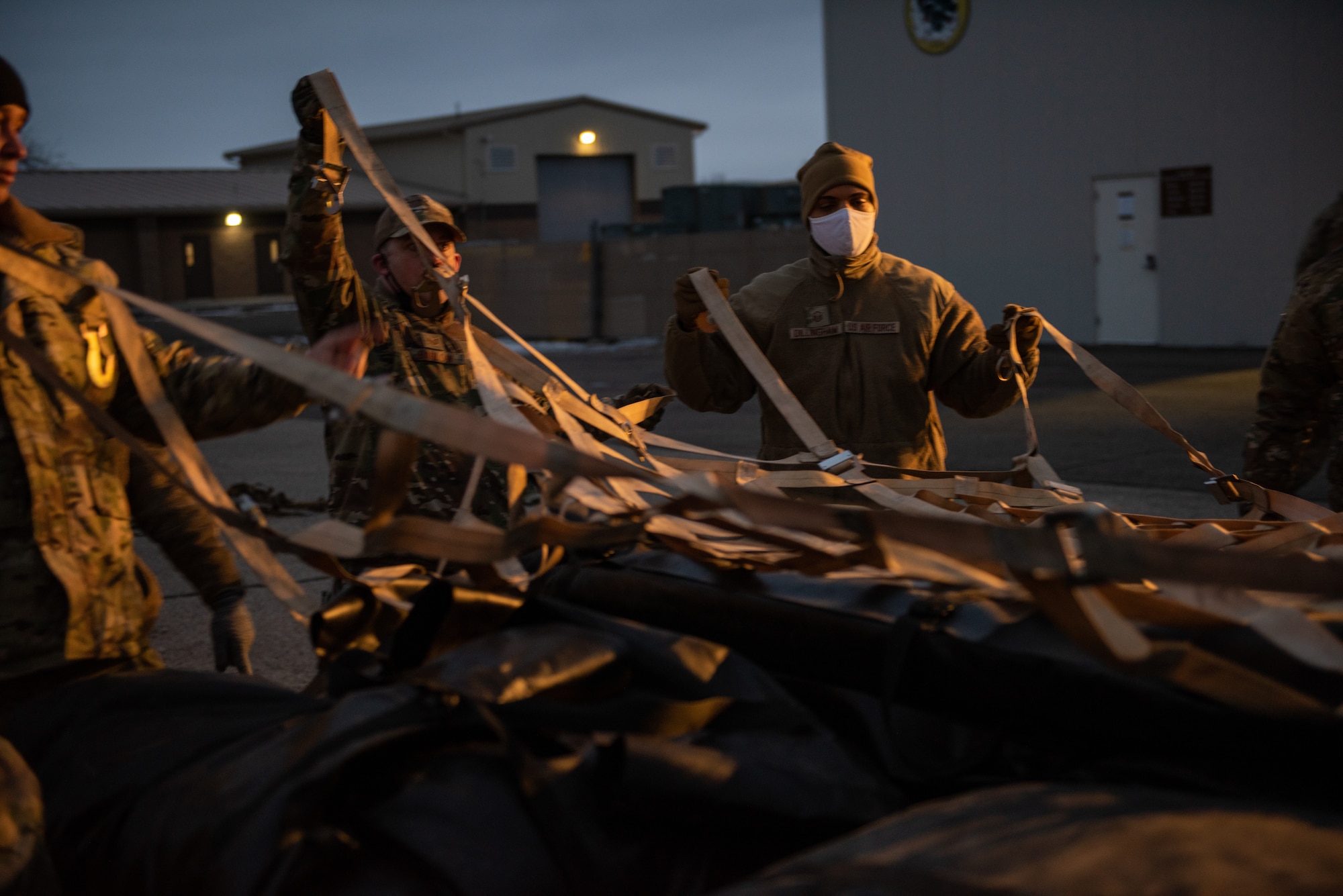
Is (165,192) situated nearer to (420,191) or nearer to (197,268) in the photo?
(197,268)

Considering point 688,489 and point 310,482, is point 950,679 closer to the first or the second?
point 688,489

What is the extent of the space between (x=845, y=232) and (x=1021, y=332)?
742 millimetres

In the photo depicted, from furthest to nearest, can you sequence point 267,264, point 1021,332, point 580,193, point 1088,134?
1. point 580,193
2. point 267,264
3. point 1088,134
4. point 1021,332

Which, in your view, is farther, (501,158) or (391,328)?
(501,158)

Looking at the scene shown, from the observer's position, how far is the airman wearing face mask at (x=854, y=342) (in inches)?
149

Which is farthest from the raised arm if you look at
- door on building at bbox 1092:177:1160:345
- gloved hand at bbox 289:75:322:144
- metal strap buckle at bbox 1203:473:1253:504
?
door on building at bbox 1092:177:1160:345

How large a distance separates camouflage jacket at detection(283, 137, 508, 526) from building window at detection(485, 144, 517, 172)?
44.3 m

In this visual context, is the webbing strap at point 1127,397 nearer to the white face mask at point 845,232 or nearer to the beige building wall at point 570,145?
the white face mask at point 845,232

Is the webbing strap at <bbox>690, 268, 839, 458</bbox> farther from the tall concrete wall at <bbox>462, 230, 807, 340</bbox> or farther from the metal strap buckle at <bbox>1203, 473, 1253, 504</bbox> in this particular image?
the tall concrete wall at <bbox>462, 230, 807, 340</bbox>

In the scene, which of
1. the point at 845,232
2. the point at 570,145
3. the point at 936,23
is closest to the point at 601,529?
the point at 845,232

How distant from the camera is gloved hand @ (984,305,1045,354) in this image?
3.26 meters

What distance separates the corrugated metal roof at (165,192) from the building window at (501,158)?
7.24 ft

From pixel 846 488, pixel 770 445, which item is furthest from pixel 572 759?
pixel 770 445

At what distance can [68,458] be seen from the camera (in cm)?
202
